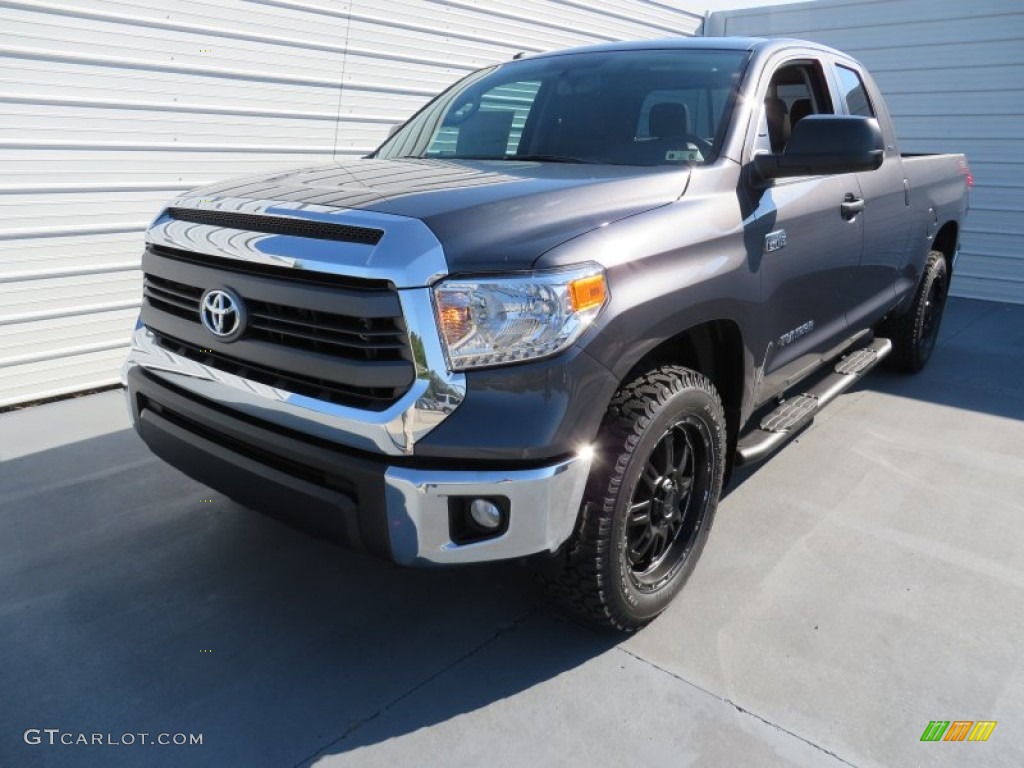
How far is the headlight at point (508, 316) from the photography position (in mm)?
1852

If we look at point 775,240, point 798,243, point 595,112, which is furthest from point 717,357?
point 595,112

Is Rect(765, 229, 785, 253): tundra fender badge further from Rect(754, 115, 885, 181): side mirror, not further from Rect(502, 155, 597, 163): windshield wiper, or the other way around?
Rect(502, 155, 597, 163): windshield wiper

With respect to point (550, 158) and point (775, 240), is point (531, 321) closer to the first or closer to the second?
point (550, 158)

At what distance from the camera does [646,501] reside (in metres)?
2.37

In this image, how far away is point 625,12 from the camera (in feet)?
28.6

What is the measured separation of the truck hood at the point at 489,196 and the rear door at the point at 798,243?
1.71ft

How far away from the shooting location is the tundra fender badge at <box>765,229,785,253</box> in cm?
269

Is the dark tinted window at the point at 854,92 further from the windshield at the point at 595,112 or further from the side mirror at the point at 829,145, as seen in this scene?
the side mirror at the point at 829,145

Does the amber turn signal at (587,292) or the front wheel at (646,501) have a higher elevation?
the amber turn signal at (587,292)

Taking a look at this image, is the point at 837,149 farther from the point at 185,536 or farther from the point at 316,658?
the point at 185,536

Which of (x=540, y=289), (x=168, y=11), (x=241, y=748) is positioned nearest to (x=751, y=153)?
(x=540, y=289)

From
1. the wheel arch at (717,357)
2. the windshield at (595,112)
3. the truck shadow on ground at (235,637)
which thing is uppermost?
the windshield at (595,112)

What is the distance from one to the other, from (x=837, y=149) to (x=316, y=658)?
2296 mm

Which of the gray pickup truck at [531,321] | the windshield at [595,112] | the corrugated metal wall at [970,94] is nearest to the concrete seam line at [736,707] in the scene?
the gray pickup truck at [531,321]
